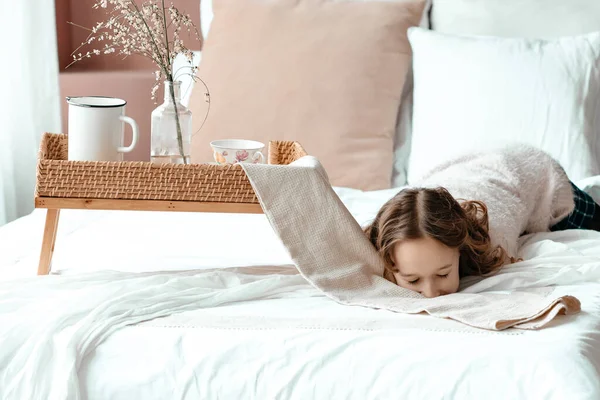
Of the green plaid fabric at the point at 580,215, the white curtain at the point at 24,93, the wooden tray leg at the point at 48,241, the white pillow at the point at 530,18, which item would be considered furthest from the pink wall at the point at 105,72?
the green plaid fabric at the point at 580,215

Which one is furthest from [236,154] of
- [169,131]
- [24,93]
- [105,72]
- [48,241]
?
[105,72]

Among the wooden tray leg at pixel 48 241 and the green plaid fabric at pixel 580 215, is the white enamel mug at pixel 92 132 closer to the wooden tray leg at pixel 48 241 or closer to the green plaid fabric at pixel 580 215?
the wooden tray leg at pixel 48 241

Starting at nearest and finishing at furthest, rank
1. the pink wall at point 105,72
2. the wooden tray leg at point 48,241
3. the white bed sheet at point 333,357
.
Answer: the white bed sheet at point 333,357
the wooden tray leg at point 48,241
the pink wall at point 105,72

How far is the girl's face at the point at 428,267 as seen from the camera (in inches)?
58.9

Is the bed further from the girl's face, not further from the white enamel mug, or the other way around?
the white enamel mug

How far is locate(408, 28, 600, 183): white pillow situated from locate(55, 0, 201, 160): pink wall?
1099mm

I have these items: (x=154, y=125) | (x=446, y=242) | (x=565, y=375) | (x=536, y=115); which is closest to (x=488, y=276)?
(x=446, y=242)

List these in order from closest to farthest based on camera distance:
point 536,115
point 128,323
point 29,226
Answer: point 128,323 < point 29,226 < point 536,115

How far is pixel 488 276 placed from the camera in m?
1.58

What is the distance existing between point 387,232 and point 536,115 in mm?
999

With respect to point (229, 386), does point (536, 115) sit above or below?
above

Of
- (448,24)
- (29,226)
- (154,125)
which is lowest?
(29,226)

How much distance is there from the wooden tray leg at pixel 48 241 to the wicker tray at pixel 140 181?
0.08 metres

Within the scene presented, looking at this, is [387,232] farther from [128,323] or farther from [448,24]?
[448,24]
